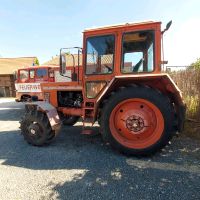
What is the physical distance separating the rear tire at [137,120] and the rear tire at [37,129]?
1381 mm

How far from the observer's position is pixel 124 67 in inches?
166

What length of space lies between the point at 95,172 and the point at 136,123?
1299mm

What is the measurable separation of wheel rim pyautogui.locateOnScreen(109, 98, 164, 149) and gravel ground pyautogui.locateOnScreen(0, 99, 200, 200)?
35 cm

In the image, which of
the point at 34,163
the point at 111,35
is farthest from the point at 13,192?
the point at 111,35

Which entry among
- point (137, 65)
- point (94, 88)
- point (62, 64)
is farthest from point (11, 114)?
point (137, 65)

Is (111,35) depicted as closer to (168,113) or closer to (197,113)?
(168,113)

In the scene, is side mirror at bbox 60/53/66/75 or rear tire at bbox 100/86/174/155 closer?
rear tire at bbox 100/86/174/155

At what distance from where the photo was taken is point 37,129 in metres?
4.65

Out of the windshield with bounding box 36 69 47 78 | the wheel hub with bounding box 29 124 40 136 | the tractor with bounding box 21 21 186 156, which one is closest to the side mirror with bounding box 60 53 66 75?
the tractor with bounding box 21 21 186 156

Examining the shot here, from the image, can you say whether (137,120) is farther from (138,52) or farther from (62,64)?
(62,64)

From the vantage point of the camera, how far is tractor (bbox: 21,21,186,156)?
153 inches

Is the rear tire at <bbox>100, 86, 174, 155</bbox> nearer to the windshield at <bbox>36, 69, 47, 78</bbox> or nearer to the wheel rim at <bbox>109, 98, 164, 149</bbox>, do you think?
the wheel rim at <bbox>109, 98, 164, 149</bbox>

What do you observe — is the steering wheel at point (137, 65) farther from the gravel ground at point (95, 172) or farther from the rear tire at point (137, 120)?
the gravel ground at point (95, 172)

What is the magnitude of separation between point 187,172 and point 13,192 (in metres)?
2.78
